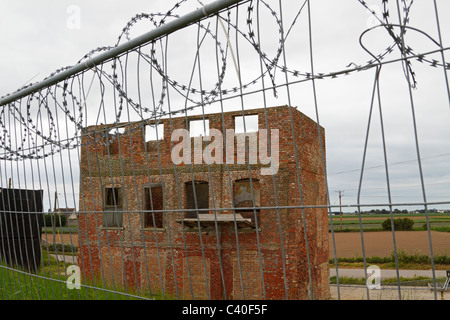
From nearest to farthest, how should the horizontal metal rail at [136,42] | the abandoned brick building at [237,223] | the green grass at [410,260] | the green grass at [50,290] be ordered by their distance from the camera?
the horizontal metal rail at [136,42]
the green grass at [50,290]
the abandoned brick building at [237,223]
the green grass at [410,260]

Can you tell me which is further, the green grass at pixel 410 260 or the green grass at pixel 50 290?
the green grass at pixel 410 260

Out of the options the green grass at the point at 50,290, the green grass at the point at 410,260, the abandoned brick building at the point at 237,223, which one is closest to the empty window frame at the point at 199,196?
the abandoned brick building at the point at 237,223

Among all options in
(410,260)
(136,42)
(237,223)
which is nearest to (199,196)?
(237,223)

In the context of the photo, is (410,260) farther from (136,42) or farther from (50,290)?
(136,42)

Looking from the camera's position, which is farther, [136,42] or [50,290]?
[50,290]

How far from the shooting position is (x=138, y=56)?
363cm

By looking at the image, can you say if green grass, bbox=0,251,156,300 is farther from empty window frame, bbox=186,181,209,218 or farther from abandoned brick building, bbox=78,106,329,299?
empty window frame, bbox=186,181,209,218

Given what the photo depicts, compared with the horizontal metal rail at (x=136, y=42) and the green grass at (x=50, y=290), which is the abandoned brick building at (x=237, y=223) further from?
the horizontal metal rail at (x=136, y=42)

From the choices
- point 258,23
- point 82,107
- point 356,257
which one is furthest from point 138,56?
point 356,257

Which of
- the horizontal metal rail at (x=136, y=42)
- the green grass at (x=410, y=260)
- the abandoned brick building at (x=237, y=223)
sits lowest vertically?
the green grass at (x=410, y=260)

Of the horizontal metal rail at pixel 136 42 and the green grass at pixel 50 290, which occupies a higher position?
the horizontal metal rail at pixel 136 42

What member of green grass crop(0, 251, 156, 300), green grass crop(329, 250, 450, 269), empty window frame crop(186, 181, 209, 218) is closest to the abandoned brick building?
empty window frame crop(186, 181, 209, 218)

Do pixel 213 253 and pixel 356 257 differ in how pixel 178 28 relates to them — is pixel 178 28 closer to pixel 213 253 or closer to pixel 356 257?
pixel 213 253
